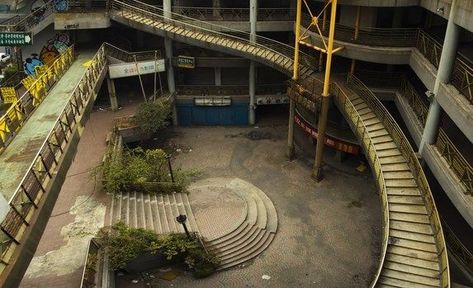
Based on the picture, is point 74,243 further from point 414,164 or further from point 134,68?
point 414,164

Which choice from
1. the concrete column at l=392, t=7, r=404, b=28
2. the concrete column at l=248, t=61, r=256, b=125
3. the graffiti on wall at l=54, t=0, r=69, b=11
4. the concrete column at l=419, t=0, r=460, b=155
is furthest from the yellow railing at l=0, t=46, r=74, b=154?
the concrete column at l=392, t=7, r=404, b=28

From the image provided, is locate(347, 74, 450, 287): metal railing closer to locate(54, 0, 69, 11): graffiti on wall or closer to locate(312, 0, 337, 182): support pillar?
locate(312, 0, 337, 182): support pillar

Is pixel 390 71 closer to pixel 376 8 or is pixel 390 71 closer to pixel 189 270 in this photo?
pixel 376 8

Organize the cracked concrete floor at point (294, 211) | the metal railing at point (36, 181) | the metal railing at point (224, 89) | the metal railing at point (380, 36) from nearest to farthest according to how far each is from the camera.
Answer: the metal railing at point (36, 181), the cracked concrete floor at point (294, 211), the metal railing at point (380, 36), the metal railing at point (224, 89)

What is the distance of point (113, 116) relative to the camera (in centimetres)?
3431

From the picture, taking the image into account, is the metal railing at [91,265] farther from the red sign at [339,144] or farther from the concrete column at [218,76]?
the concrete column at [218,76]

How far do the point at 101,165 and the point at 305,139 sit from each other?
1851 cm

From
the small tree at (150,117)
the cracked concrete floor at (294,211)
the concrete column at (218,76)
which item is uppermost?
the concrete column at (218,76)

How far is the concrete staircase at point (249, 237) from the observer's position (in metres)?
23.2

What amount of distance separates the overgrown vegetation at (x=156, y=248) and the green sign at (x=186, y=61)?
17.8m

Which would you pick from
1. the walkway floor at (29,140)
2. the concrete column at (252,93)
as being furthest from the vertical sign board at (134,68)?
the concrete column at (252,93)

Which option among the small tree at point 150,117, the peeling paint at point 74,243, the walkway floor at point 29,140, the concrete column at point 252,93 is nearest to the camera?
the walkway floor at point 29,140

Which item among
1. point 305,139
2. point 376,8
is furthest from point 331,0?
point 305,139

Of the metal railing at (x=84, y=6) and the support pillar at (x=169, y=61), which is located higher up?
the metal railing at (x=84, y=6)
